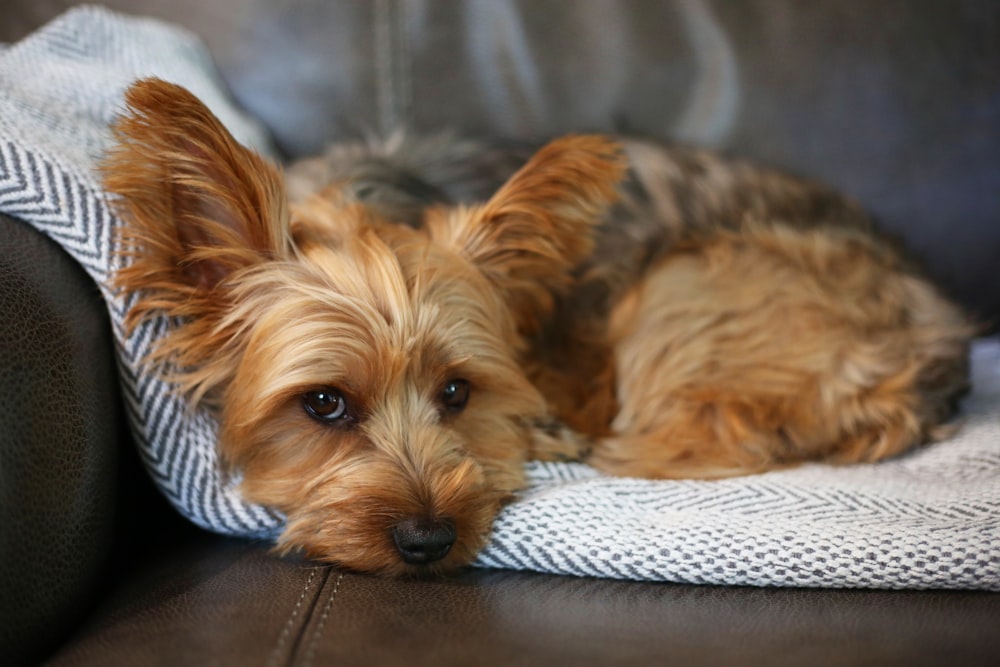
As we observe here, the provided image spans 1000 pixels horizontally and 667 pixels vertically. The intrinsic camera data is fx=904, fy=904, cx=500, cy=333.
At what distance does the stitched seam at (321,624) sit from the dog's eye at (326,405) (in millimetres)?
317

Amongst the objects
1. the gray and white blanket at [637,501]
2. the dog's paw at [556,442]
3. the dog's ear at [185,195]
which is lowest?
the dog's paw at [556,442]

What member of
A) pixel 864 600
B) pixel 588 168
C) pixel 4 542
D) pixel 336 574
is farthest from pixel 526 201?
pixel 4 542

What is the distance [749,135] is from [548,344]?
2.55 feet

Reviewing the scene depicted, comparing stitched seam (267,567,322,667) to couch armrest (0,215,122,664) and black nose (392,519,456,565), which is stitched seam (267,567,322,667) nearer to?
black nose (392,519,456,565)

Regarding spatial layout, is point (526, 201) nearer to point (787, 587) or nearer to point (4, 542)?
point (787, 587)

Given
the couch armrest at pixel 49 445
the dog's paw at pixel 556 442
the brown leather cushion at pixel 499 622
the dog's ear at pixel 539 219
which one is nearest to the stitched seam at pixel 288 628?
the brown leather cushion at pixel 499 622

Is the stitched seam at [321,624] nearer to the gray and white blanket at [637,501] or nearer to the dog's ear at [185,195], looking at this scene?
the gray and white blanket at [637,501]

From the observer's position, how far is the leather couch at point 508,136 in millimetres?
1173

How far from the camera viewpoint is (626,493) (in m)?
1.55

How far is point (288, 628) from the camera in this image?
3.86 feet

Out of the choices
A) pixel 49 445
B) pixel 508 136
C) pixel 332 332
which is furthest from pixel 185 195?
pixel 508 136

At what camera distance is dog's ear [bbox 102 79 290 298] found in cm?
136

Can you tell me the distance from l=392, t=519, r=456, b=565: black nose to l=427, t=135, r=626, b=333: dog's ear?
0.60 meters

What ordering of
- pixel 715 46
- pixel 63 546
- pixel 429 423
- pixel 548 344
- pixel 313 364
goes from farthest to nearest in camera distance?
pixel 715 46 < pixel 548 344 < pixel 429 423 < pixel 313 364 < pixel 63 546
